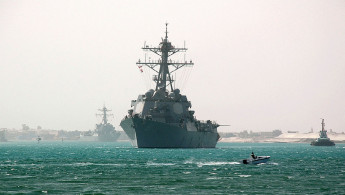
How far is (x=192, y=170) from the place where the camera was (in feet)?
228

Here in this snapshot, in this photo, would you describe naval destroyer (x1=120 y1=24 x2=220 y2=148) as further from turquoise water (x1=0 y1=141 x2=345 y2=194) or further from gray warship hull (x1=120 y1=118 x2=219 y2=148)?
turquoise water (x1=0 y1=141 x2=345 y2=194)

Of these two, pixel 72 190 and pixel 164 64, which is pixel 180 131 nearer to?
pixel 164 64

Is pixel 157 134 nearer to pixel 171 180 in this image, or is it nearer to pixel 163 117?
pixel 163 117

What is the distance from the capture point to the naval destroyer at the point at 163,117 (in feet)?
387

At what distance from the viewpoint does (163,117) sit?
11962cm

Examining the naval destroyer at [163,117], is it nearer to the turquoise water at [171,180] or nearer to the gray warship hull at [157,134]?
the gray warship hull at [157,134]

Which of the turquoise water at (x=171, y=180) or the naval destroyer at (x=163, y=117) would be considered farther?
the naval destroyer at (x=163, y=117)

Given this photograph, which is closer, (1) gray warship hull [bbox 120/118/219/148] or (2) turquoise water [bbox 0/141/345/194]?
(2) turquoise water [bbox 0/141/345/194]

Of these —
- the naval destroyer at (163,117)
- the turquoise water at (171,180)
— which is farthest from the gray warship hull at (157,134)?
the turquoise water at (171,180)

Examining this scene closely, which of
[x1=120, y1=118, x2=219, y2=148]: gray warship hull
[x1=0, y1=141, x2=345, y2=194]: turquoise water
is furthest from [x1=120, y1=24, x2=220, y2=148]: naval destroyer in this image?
[x1=0, y1=141, x2=345, y2=194]: turquoise water

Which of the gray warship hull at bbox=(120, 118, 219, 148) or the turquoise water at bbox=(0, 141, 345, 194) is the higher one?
the gray warship hull at bbox=(120, 118, 219, 148)

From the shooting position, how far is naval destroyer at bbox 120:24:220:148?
118000 millimetres

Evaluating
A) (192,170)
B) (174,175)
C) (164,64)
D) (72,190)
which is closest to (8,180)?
(72,190)

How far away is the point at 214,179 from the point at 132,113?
68138 mm
